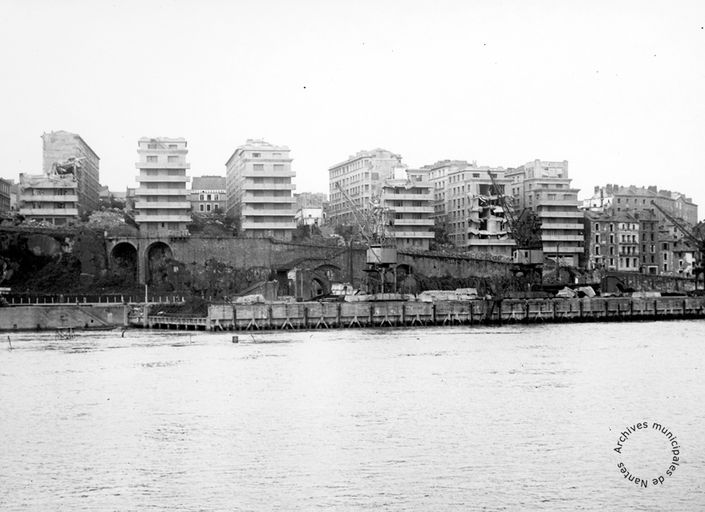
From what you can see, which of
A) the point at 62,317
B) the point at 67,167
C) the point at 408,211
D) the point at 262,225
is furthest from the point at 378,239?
the point at 67,167

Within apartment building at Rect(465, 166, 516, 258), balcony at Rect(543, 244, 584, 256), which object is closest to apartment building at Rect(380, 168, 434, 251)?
apartment building at Rect(465, 166, 516, 258)

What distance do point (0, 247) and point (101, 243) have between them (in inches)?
508

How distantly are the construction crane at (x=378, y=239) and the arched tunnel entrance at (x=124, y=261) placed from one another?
32.2 meters

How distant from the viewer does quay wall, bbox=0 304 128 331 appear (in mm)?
114312

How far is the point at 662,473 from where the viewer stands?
1407 inches

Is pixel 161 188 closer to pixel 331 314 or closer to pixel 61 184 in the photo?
pixel 61 184

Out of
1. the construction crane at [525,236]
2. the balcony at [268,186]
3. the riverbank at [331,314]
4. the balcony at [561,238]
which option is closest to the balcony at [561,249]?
the balcony at [561,238]

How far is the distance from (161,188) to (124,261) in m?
16.5

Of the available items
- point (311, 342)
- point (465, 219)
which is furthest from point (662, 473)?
point (465, 219)

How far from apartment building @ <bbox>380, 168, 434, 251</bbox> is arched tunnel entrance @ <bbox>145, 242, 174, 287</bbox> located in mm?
40951

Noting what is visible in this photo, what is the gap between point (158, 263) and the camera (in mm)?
137125

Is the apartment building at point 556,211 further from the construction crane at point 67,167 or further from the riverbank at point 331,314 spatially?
the construction crane at point 67,167

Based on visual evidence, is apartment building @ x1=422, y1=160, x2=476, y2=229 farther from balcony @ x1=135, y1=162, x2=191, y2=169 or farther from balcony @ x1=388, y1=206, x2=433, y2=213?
balcony @ x1=135, y1=162, x2=191, y2=169

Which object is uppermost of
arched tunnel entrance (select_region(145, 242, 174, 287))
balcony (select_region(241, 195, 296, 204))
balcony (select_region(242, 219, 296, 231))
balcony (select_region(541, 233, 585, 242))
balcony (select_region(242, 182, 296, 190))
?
balcony (select_region(242, 182, 296, 190))
